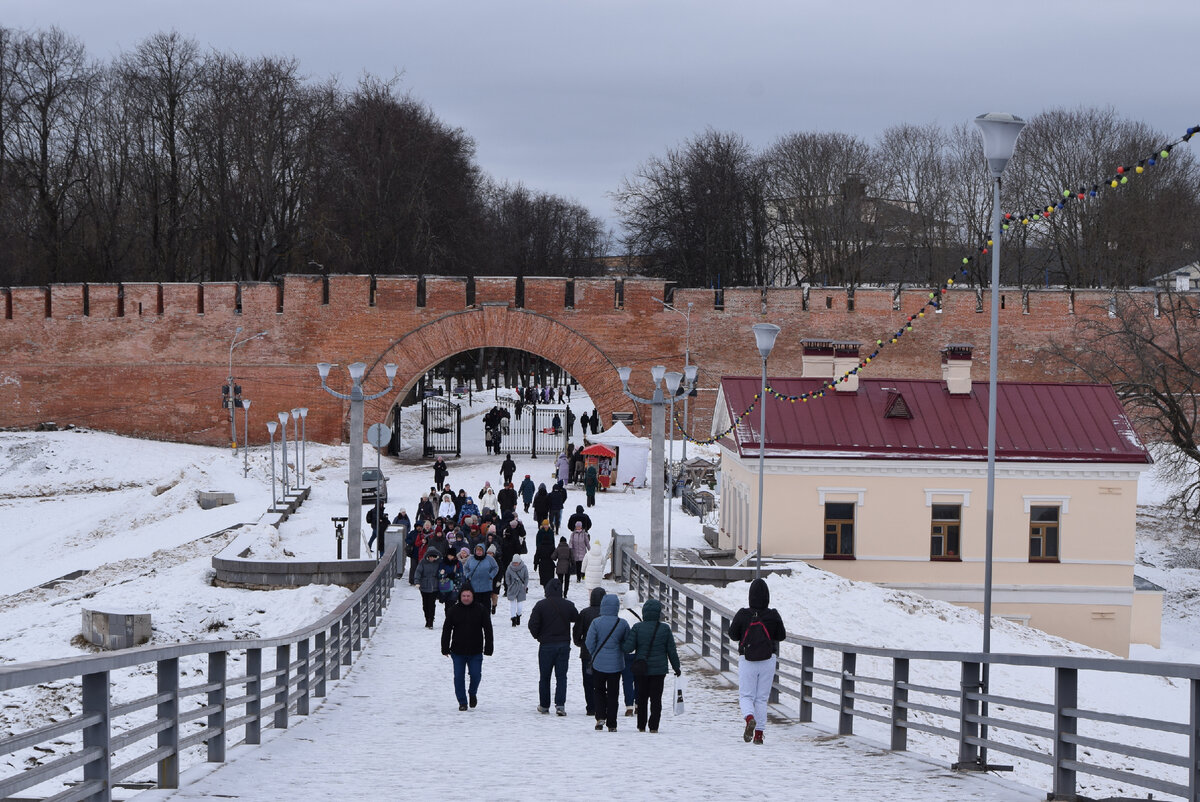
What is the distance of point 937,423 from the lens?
22.9 m

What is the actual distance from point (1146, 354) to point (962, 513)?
15.5 meters

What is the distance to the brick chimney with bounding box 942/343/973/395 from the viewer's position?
2385cm

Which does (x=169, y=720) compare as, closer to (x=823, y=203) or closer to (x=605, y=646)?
(x=605, y=646)

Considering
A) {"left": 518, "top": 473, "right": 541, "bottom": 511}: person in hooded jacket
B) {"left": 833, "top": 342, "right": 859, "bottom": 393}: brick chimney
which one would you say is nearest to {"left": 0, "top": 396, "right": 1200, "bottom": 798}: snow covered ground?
{"left": 518, "top": 473, "right": 541, "bottom": 511}: person in hooded jacket

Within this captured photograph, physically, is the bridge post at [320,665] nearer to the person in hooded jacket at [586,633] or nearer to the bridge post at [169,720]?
the person in hooded jacket at [586,633]

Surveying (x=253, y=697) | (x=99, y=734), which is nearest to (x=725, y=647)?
(x=253, y=697)

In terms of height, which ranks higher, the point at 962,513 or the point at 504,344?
the point at 504,344

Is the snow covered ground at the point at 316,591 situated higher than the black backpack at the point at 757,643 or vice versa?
the black backpack at the point at 757,643

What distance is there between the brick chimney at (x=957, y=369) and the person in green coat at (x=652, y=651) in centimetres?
1518

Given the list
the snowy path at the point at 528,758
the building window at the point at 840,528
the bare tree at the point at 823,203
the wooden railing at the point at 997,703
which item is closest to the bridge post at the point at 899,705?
the wooden railing at the point at 997,703

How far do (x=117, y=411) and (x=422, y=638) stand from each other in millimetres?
28346

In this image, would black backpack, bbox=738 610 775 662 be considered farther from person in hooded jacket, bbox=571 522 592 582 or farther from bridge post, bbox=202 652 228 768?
person in hooded jacket, bbox=571 522 592 582

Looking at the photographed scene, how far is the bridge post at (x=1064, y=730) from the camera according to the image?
256 inches

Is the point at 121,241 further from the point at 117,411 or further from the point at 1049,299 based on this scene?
the point at 1049,299
